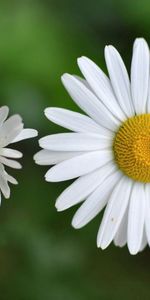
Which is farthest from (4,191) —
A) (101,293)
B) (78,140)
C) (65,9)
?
(65,9)

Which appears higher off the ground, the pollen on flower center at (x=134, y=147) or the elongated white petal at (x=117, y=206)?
the pollen on flower center at (x=134, y=147)

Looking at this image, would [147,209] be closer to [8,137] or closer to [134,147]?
[134,147]

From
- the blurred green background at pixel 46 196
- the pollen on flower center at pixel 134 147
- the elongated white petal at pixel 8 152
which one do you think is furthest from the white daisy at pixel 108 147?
the blurred green background at pixel 46 196

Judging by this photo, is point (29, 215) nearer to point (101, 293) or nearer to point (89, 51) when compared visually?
point (101, 293)

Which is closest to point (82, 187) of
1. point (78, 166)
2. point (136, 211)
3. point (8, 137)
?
point (78, 166)

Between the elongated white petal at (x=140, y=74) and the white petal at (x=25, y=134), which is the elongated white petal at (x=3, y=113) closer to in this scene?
the white petal at (x=25, y=134)

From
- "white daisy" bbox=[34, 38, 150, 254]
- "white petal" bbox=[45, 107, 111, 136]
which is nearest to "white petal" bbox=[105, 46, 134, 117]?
"white daisy" bbox=[34, 38, 150, 254]
